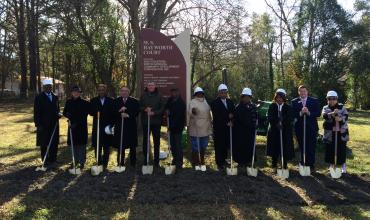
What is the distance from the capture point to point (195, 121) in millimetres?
9859

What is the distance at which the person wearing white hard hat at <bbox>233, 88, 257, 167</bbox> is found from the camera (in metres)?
9.62

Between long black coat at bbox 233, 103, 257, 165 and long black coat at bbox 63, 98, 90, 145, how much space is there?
127 inches

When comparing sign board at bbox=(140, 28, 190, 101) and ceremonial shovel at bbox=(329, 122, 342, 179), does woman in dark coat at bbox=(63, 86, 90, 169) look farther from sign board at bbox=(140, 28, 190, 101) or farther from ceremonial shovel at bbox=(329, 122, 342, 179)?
ceremonial shovel at bbox=(329, 122, 342, 179)

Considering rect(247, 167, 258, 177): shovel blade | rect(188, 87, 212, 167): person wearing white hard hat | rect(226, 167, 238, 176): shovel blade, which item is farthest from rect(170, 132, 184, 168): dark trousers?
rect(247, 167, 258, 177): shovel blade

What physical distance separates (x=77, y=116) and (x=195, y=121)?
2.54 meters

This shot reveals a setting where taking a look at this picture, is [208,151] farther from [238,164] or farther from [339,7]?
[339,7]

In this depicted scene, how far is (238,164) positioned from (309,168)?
5.06ft

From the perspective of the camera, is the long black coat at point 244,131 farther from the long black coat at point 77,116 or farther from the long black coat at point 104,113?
the long black coat at point 77,116

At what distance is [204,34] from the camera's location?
17.7 m


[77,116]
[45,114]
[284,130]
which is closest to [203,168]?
[284,130]

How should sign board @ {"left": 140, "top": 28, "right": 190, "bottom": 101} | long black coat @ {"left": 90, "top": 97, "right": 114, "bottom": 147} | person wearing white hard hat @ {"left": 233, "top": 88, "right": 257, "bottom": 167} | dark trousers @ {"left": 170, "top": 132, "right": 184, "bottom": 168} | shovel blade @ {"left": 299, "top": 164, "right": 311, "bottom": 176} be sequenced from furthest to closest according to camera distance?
sign board @ {"left": 140, "top": 28, "right": 190, "bottom": 101}, dark trousers @ {"left": 170, "top": 132, "right": 184, "bottom": 168}, long black coat @ {"left": 90, "top": 97, "right": 114, "bottom": 147}, person wearing white hard hat @ {"left": 233, "top": 88, "right": 257, "bottom": 167}, shovel blade @ {"left": 299, "top": 164, "right": 311, "bottom": 176}

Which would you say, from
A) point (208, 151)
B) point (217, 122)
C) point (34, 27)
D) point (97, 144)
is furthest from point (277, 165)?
point (34, 27)

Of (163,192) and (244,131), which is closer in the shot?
(163,192)

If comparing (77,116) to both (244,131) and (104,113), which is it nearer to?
(104,113)
